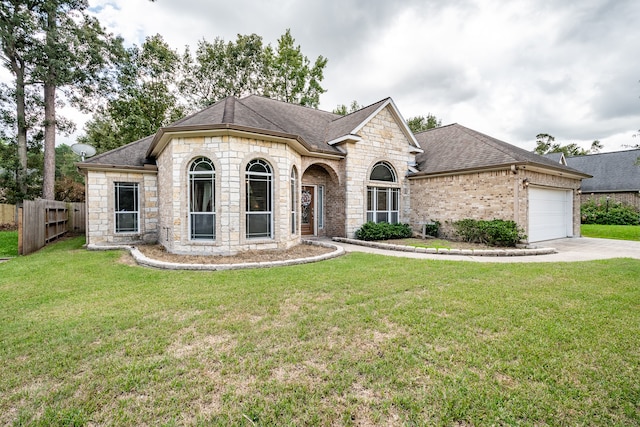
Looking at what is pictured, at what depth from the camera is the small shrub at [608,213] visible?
21.1 metres

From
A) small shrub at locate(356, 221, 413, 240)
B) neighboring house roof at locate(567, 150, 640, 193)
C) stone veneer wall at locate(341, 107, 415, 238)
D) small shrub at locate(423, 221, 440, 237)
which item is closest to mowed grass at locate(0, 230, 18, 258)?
stone veneer wall at locate(341, 107, 415, 238)

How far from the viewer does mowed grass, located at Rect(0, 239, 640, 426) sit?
2.20 m

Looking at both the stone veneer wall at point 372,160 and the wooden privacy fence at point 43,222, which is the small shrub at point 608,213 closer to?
the stone veneer wall at point 372,160

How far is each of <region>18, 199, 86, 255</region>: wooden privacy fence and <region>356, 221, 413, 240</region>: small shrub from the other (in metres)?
12.2

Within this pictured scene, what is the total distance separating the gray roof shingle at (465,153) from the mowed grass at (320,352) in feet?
22.3

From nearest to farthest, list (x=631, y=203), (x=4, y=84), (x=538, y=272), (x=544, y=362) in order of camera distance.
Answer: (x=544, y=362) → (x=538, y=272) → (x=4, y=84) → (x=631, y=203)

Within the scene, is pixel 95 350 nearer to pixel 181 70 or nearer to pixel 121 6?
pixel 121 6

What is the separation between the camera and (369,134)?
12.9m

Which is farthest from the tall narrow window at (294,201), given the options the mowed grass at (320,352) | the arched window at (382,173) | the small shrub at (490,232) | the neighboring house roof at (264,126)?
the small shrub at (490,232)

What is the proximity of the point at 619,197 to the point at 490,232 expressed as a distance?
22995 millimetres

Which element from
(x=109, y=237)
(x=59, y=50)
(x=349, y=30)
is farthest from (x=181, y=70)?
(x=109, y=237)

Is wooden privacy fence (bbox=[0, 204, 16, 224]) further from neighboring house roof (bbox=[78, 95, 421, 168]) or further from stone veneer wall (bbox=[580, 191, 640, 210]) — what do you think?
stone veneer wall (bbox=[580, 191, 640, 210])

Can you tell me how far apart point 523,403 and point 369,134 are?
1190cm

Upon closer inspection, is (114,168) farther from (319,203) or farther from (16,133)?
(16,133)
